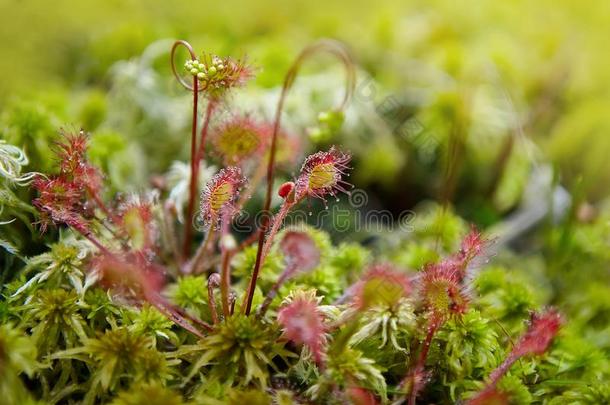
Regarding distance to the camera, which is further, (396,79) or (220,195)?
(396,79)

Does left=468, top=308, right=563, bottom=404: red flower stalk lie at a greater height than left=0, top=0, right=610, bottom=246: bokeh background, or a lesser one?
lesser

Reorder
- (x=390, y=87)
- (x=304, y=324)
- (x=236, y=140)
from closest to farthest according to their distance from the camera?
(x=304, y=324), (x=236, y=140), (x=390, y=87)

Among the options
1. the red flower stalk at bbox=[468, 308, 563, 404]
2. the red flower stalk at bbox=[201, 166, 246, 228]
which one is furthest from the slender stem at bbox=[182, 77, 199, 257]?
the red flower stalk at bbox=[468, 308, 563, 404]

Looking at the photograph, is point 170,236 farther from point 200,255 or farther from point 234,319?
point 234,319

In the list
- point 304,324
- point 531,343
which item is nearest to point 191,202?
point 304,324

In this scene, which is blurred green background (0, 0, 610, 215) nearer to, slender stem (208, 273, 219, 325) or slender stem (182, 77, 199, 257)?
slender stem (182, 77, 199, 257)

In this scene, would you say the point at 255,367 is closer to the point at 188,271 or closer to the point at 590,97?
the point at 188,271
